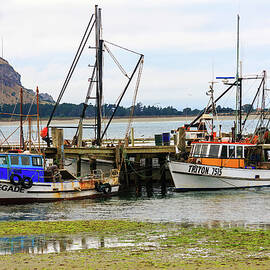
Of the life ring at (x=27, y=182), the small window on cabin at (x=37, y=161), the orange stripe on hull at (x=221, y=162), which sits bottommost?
the life ring at (x=27, y=182)

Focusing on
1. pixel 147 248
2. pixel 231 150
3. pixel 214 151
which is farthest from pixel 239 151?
pixel 147 248

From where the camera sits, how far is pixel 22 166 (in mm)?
31484

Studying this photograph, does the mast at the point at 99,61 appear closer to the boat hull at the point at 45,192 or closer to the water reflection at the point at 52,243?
the boat hull at the point at 45,192

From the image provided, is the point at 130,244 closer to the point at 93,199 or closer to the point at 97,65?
the point at 93,199

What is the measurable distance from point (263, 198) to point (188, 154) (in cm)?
847

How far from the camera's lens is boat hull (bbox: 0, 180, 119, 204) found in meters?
30.7

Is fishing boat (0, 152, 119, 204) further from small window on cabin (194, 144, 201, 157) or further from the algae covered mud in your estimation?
the algae covered mud

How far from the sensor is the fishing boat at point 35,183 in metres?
30.8

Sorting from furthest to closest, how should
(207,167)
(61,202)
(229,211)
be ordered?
(207,167), (61,202), (229,211)

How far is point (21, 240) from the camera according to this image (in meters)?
19.2

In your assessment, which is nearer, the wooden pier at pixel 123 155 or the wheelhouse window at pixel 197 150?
the wooden pier at pixel 123 155

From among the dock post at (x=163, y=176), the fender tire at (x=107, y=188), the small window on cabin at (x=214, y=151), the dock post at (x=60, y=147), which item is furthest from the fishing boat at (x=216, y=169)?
the dock post at (x=60, y=147)

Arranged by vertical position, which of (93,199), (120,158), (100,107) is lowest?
(93,199)

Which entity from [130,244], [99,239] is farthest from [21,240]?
[130,244]
